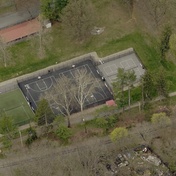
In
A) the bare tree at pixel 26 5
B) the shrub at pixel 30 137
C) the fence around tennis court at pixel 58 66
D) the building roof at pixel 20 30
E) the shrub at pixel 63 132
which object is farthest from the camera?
the bare tree at pixel 26 5

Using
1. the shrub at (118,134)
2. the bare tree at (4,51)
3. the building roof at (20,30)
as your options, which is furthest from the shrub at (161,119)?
the building roof at (20,30)

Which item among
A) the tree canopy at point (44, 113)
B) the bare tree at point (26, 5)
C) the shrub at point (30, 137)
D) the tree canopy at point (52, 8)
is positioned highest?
the bare tree at point (26, 5)

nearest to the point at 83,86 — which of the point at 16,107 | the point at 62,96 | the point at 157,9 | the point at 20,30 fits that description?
the point at 62,96

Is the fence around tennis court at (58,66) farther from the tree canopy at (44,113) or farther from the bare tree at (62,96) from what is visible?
the tree canopy at (44,113)

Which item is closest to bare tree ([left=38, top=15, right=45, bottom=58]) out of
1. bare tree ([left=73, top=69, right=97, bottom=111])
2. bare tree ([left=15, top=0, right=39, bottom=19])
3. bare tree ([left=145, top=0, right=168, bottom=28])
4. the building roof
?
the building roof

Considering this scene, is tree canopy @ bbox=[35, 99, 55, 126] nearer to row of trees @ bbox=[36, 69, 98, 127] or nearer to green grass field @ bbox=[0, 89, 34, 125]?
row of trees @ bbox=[36, 69, 98, 127]

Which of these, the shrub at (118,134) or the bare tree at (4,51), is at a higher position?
the bare tree at (4,51)
